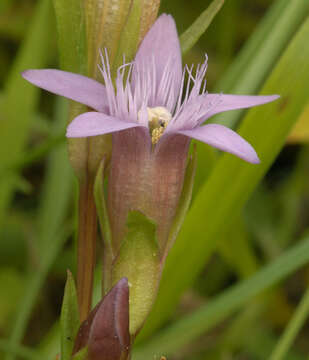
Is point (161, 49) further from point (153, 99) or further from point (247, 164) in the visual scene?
point (247, 164)

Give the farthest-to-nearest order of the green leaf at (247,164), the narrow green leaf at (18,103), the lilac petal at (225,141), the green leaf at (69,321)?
1. the narrow green leaf at (18,103)
2. the green leaf at (247,164)
3. the green leaf at (69,321)
4. the lilac petal at (225,141)

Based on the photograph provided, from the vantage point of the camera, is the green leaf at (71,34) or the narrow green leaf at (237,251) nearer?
the green leaf at (71,34)

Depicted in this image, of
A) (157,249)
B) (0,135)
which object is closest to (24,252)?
(0,135)

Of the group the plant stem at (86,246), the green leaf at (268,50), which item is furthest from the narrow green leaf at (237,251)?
the plant stem at (86,246)

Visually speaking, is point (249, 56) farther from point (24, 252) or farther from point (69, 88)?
point (24, 252)

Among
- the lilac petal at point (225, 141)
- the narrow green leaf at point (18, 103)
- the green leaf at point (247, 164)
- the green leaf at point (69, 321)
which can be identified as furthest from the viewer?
the narrow green leaf at point (18, 103)

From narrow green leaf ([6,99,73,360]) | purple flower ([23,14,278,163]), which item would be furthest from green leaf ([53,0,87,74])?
narrow green leaf ([6,99,73,360])

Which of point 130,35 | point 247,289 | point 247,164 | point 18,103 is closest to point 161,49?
point 130,35

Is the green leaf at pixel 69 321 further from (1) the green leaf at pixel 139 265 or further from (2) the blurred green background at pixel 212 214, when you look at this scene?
(2) the blurred green background at pixel 212 214
